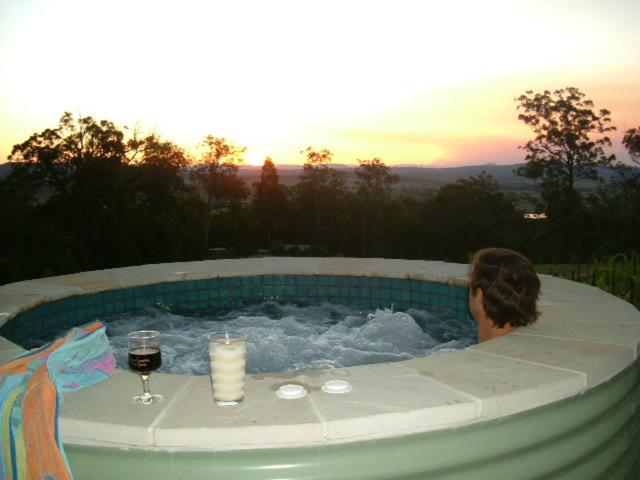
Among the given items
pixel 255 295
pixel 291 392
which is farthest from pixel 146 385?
pixel 255 295

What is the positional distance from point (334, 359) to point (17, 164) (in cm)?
1564

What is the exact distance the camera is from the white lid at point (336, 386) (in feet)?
6.41

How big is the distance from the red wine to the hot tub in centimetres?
15

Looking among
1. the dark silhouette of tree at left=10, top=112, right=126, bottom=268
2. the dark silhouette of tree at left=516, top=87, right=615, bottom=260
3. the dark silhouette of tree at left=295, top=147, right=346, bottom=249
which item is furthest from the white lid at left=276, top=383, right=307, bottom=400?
the dark silhouette of tree at left=516, top=87, right=615, bottom=260

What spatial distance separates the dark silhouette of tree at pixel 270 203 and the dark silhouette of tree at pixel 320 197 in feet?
2.57

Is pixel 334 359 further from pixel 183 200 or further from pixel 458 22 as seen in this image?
pixel 183 200

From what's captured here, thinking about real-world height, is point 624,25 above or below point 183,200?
above

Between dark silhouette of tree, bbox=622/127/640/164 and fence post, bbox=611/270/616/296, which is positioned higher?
dark silhouette of tree, bbox=622/127/640/164

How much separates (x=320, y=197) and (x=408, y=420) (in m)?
22.0

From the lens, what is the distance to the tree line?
13938mm

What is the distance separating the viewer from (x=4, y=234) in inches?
523

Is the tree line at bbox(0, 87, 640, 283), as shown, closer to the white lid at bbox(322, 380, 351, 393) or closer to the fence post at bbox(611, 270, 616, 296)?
the fence post at bbox(611, 270, 616, 296)

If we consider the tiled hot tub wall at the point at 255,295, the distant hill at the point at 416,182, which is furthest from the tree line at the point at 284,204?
the tiled hot tub wall at the point at 255,295

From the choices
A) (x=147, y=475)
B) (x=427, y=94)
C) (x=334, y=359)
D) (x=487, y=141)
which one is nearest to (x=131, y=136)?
(x=427, y=94)
